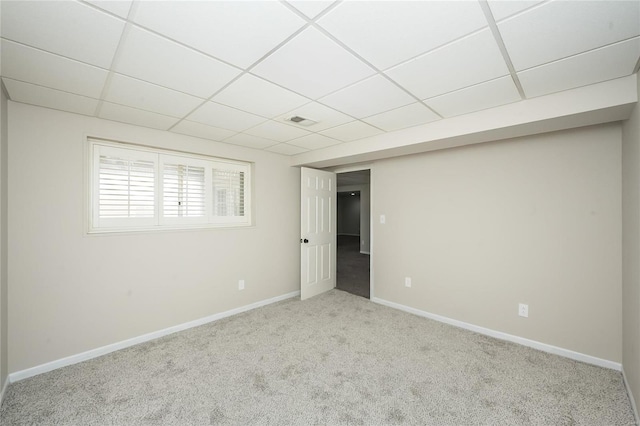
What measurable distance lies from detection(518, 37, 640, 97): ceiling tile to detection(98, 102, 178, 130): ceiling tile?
2.98 meters

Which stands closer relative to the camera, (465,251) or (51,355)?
(51,355)

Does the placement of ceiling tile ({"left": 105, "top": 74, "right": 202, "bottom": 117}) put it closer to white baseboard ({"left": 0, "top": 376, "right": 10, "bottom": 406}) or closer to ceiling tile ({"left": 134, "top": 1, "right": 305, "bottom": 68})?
ceiling tile ({"left": 134, "top": 1, "right": 305, "bottom": 68})

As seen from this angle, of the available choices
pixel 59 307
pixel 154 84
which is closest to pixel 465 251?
pixel 154 84

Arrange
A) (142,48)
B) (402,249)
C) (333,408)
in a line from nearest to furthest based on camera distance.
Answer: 1. (142,48)
2. (333,408)
3. (402,249)

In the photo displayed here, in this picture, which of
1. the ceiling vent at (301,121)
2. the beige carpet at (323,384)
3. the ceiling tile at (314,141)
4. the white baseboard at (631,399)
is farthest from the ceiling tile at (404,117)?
the white baseboard at (631,399)

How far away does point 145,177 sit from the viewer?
2947 mm

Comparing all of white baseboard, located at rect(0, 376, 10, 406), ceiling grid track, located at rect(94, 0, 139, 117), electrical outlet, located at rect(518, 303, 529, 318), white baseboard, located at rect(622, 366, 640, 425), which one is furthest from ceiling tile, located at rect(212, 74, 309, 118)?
white baseboard, located at rect(622, 366, 640, 425)

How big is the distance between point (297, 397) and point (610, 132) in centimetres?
341

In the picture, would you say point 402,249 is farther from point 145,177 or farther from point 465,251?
point 145,177

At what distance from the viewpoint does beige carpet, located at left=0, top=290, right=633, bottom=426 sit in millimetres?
1831

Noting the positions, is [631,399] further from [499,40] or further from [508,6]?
[508,6]

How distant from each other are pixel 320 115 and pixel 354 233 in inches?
438

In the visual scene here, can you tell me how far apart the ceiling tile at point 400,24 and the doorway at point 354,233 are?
144 inches

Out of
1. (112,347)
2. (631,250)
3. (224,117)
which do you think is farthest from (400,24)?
(112,347)
